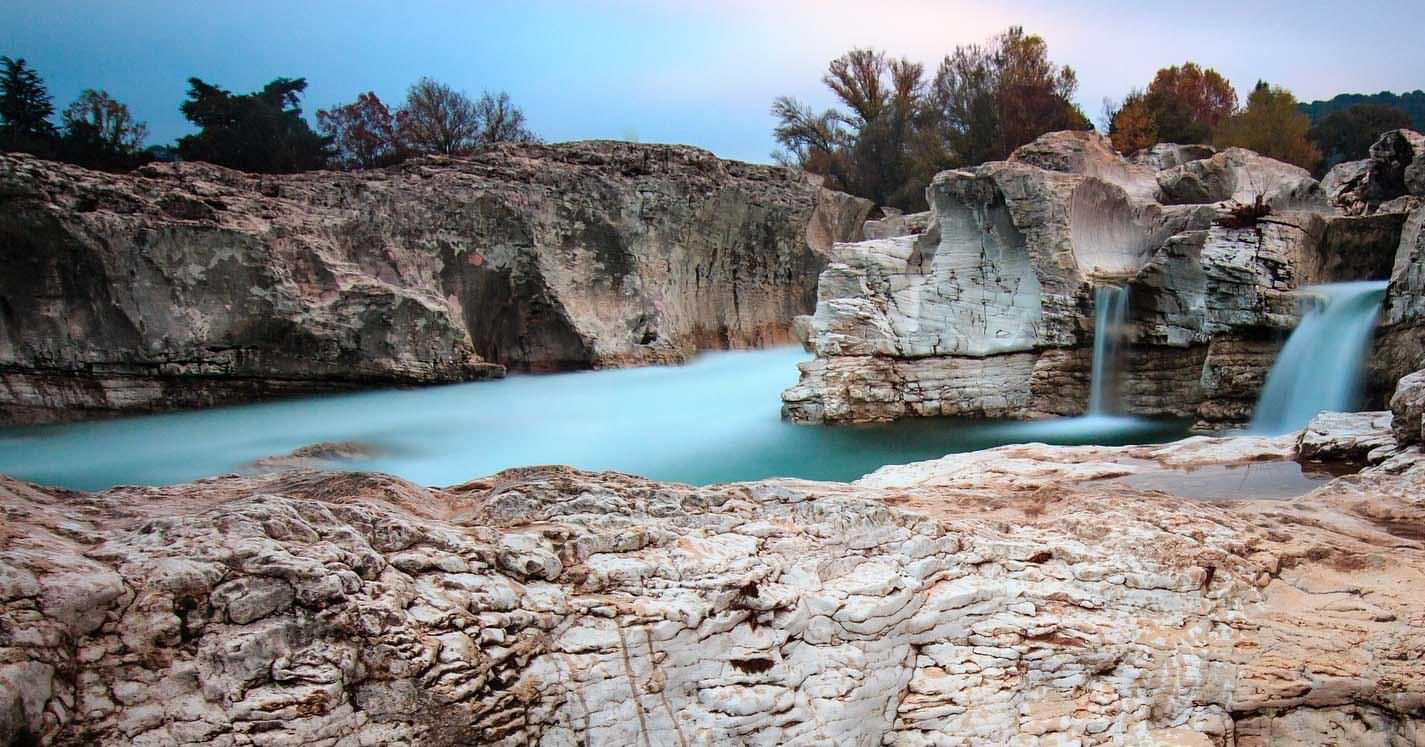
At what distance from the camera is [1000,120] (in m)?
20.3

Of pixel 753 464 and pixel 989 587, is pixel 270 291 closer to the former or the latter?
pixel 753 464

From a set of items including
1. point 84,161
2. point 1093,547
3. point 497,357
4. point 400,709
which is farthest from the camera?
point 497,357

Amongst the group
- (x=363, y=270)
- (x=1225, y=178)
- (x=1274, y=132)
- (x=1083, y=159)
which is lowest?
(x=363, y=270)

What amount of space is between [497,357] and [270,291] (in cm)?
404

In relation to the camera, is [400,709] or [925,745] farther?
[925,745]

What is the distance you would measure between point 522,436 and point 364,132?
1049 centimetres

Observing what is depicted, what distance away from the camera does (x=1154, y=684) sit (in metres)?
2.78

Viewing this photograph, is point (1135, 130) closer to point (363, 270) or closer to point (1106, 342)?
point (1106, 342)

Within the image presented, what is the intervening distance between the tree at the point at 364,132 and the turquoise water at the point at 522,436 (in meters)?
6.81

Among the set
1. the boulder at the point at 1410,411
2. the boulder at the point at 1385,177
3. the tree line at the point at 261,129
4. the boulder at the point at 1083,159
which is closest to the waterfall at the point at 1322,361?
the boulder at the point at 1385,177

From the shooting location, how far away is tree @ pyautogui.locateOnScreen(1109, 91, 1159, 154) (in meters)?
21.0

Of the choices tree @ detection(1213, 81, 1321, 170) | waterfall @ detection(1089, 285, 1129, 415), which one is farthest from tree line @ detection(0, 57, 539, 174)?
tree @ detection(1213, 81, 1321, 170)


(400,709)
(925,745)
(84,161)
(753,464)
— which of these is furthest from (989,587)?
(84,161)

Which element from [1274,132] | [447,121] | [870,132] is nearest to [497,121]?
[447,121]
